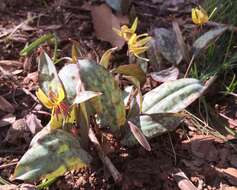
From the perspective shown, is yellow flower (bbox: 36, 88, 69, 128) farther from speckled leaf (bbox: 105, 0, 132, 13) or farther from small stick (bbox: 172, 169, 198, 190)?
speckled leaf (bbox: 105, 0, 132, 13)

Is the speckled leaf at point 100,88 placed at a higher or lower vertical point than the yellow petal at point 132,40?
lower

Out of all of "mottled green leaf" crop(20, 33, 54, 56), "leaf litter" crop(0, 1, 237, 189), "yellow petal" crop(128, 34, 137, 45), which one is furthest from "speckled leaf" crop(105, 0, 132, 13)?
"yellow petal" crop(128, 34, 137, 45)

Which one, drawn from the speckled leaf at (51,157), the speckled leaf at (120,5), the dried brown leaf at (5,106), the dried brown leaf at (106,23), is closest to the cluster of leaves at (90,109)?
the speckled leaf at (51,157)

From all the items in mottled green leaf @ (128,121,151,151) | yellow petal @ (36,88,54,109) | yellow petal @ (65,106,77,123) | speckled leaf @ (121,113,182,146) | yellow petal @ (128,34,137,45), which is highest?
yellow petal @ (128,34,137,45)

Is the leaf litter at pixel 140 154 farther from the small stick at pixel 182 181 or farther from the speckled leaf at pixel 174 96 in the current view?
the speckled leaf at pixel 174 96

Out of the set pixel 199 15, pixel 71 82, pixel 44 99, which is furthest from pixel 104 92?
pixel 199 15

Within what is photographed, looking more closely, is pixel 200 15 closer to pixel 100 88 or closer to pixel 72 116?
pixel 100 88
